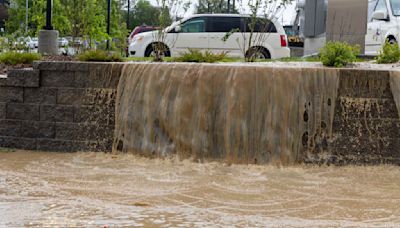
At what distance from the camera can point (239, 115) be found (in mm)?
8305

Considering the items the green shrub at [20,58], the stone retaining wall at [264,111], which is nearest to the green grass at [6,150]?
the stone retaining wall at [264,111]

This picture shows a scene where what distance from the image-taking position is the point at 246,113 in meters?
8.30

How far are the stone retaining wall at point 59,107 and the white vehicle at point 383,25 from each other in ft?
27.1

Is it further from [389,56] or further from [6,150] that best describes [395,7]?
[6,150]

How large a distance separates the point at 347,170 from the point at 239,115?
149 cm

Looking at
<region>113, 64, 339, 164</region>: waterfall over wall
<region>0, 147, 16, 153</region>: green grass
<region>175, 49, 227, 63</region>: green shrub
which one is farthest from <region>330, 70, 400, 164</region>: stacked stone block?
<region>0, 147, 16, 153</region>: green grass

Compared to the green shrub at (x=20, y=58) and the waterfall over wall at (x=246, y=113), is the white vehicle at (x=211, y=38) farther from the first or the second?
the waterfall over wall at (x=246, y=113)

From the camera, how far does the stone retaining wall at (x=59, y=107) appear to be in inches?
355

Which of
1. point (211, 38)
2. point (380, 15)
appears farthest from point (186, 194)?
point (211, 38)

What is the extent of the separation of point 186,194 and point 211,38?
491 inches

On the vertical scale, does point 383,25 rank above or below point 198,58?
above

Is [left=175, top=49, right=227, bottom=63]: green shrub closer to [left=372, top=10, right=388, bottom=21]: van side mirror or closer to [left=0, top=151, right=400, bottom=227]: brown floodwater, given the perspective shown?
[left=0, top=151, right=400, bottom=227]: brown floodwater

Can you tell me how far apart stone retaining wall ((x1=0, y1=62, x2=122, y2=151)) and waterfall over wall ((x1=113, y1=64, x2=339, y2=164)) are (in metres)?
0.87

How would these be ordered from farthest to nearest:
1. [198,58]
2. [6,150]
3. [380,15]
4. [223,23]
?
[223,23], [380,15], [198,58], [6,150]
